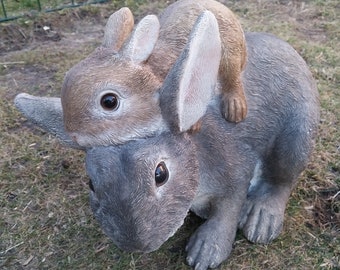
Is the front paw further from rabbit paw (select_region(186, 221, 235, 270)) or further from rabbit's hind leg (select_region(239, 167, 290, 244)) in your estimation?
rabbit paw (select_region(186, 221, 235, 270))

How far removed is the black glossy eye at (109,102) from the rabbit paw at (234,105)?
463 mm

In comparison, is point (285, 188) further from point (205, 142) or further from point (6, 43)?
point (6, 43)

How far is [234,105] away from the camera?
1.79 metres

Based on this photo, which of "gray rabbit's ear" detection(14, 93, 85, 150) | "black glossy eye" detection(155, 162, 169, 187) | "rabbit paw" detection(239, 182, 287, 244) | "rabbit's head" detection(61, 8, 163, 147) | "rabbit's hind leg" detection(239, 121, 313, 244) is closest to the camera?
"rabbit's head" detection(61, 8, 163, 147)

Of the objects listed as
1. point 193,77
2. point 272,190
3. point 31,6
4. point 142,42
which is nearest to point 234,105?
point 193,77

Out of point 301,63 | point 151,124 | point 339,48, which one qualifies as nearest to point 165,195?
point 151,124

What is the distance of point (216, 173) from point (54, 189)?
3.32 ft

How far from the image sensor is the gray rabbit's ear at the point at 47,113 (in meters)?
1.71

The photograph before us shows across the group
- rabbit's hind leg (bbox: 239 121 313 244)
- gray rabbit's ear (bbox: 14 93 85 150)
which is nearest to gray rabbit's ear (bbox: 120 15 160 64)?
gray rabbit's ear (bbox: 14 93 85 150)

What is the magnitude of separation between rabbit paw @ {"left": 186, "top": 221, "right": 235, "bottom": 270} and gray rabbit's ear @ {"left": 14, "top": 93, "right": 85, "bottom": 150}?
653 mm

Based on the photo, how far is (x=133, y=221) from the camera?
154cm

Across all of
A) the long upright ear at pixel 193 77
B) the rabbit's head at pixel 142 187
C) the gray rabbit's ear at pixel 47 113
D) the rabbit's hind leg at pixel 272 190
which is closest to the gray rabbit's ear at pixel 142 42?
the long upright ear at pixel 193 77

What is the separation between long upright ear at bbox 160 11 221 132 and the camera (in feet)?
4.79

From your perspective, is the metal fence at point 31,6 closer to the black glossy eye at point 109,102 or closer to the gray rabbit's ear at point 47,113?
the gray rabbit's ear at point 47,113
